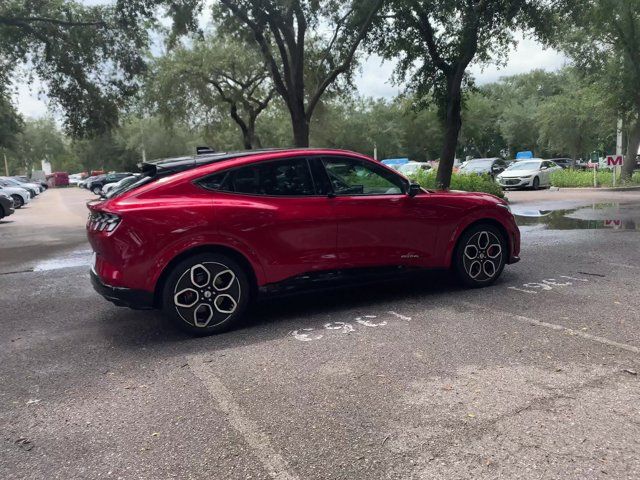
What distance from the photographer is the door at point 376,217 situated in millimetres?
5312

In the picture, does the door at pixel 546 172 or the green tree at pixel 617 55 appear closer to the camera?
the green tree at pixel 617 55

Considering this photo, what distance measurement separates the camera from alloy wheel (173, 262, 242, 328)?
15.4 ft

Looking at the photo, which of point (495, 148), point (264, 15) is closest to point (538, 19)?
point (264, 15)

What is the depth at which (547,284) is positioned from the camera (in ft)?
20.8

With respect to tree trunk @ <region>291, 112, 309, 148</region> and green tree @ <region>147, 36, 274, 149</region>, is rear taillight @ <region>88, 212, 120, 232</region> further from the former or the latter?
green tree @ <region>147, 36, 274, 149</region>

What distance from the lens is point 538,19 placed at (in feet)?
45.3

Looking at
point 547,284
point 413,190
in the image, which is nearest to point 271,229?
point 413,190

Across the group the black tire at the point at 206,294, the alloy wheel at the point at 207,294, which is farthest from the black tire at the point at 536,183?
the alloy wheel at the point at 207,294

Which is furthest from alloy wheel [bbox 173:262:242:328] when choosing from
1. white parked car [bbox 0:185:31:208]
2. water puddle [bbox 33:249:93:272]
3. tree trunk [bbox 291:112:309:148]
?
white parked car [bbox 0:185:31:208]

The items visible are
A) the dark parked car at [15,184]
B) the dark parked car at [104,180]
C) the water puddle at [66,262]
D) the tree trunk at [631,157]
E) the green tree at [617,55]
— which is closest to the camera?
the water puddle at [66,262]

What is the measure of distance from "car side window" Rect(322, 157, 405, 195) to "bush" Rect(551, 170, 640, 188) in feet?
69.6

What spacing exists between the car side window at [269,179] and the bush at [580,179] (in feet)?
72.4

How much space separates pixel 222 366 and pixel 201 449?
1216 millimetres

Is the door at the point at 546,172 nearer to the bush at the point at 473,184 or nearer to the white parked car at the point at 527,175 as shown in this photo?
the white parked car at the point at 527,175
